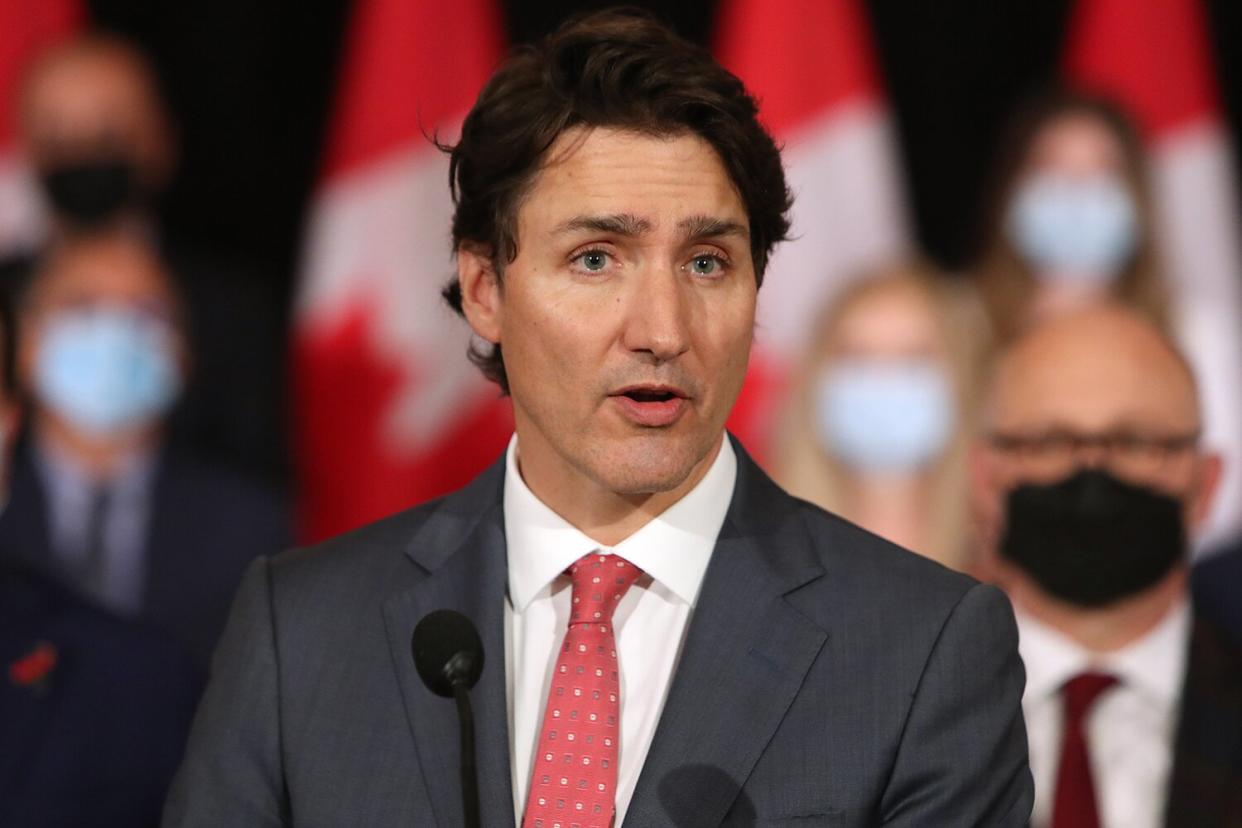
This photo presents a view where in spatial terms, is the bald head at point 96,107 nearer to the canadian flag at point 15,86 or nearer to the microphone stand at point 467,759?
the canadian flag at point 15,86

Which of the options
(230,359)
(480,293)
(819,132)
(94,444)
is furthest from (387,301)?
(480,293)

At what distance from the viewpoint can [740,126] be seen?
7.08 ft

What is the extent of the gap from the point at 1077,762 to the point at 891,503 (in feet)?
6.85

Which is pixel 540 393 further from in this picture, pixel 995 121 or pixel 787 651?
pixel 995 121

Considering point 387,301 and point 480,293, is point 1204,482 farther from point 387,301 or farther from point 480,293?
point 387,301

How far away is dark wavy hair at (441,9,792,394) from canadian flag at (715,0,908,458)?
327cm

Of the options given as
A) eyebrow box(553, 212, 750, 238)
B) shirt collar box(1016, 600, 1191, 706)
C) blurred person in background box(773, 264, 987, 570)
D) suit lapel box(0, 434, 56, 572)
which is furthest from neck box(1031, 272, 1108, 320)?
Answer: eyebrow box(553, 212, 750, 238)

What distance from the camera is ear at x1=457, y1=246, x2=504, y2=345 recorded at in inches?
89.9

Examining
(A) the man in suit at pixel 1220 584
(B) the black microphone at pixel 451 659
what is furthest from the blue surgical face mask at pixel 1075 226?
(B) the black microphone at pixel 451 659

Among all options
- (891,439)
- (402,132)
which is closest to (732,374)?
(891,439)

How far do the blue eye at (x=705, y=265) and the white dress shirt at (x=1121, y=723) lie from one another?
3.90 feet

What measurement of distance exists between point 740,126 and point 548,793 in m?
0.77

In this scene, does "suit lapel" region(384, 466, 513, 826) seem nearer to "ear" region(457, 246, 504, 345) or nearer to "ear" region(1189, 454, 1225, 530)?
"ear" region(457, 246, 504, 345)

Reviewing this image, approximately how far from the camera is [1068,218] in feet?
17.1
